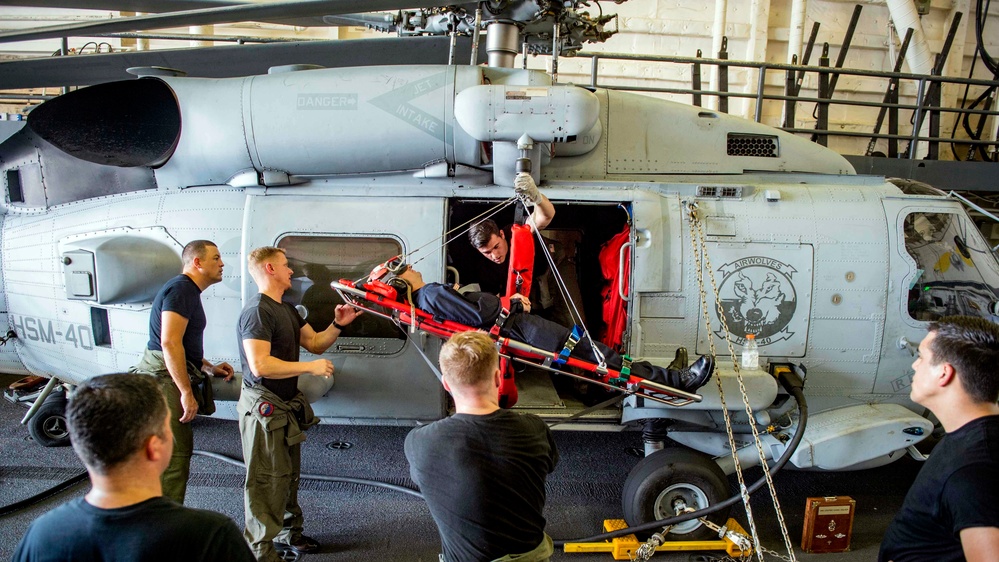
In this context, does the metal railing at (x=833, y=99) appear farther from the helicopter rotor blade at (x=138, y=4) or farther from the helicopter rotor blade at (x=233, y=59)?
the helicopter rotor blade at (x=138, y=4)

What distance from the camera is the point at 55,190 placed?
204 inches

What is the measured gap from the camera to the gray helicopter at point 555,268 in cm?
407

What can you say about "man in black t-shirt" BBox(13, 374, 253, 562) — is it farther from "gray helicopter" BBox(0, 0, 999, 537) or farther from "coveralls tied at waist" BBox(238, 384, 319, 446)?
"gray helicopter" BBox(0, 0, 999, 537)

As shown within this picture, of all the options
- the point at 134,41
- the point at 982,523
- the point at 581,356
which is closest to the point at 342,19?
the point at 581,356

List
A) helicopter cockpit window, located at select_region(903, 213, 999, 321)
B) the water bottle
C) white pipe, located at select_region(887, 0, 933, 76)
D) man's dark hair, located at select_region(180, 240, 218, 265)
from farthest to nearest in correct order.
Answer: white pipe, located at select_region(887, 0, 933, 76)
helicopter cockpit window, located at select_region(903, 213, 999, 321)
the water bottle
man's dark hair, located at select_region(180, 240, 218, 265)

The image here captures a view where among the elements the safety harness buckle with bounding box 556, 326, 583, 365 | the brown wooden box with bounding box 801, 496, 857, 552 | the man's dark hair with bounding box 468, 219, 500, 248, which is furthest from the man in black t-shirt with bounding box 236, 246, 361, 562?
the brown wooden box with bounding box 801, 496, 857, 552

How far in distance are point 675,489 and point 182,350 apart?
324 cm

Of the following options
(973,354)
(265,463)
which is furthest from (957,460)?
(265,463)

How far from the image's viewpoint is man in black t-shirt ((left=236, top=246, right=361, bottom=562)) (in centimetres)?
339

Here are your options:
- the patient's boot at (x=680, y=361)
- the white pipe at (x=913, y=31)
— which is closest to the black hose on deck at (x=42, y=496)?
the patient's boot at (x=680, y=361)

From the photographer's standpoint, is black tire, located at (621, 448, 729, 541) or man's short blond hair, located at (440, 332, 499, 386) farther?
black tire, located at (621, 448, 729, 541)

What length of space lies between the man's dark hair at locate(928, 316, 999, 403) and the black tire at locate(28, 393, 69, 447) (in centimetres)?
616

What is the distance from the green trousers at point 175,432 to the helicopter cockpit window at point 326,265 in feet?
2.99

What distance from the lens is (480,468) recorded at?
2135 millimetres
